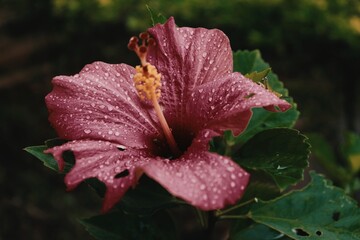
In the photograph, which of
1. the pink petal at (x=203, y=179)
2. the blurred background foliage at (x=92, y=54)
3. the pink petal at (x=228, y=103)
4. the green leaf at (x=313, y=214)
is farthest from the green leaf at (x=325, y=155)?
the pink petal at (x=203, y=179)

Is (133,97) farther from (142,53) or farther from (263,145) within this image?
(263,145)

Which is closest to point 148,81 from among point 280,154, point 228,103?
point 228,103

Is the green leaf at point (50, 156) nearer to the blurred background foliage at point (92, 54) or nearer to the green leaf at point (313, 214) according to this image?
the green leaf at point (313, 214)

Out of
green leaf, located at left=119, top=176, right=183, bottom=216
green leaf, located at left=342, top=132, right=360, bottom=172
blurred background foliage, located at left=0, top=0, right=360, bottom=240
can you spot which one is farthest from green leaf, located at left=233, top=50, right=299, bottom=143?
blurred background foliage, located at left=0, top=0, right=360, bottom=240

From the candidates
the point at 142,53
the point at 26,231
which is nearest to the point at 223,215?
the point at 142,53

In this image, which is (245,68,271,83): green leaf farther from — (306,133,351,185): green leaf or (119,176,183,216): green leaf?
(306,133,351,185): green leaf

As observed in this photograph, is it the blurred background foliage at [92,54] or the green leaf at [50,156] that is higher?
the green leaf at [50,156]
